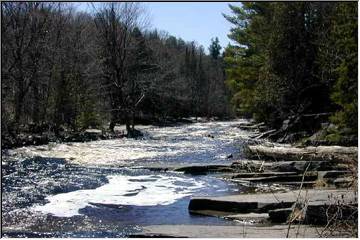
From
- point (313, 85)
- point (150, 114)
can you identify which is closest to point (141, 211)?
point (313, 85)

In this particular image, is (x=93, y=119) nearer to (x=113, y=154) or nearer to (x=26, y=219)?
(x=113, y=154)

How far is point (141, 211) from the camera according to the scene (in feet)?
33.7

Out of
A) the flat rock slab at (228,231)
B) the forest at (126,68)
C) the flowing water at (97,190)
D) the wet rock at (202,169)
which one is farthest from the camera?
the forest at (126,68)

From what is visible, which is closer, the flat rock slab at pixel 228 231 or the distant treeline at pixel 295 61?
the flat rock slab at pixel 228 231

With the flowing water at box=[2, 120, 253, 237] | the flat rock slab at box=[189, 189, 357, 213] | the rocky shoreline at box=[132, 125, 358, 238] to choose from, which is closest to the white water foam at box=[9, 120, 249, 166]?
the flowing water at box=[2, 120, 253, 237]

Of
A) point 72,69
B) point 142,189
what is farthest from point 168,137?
point 142,189

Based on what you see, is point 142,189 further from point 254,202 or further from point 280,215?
point 280,215

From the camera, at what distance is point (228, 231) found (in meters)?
7.55

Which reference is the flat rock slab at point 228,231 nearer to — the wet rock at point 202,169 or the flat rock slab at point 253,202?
the flat rock slab at point 253,202

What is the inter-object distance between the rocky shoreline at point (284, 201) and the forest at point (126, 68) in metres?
4.13

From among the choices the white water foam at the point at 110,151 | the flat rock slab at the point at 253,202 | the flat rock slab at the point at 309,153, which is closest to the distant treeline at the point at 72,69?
the white water foam at the point at 110,151

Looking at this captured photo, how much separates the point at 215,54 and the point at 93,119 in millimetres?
82332

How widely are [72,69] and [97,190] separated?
22.3 meters

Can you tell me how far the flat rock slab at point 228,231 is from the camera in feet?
23.2
